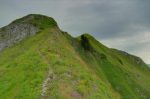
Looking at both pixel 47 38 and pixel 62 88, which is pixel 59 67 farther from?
pixel 47 38

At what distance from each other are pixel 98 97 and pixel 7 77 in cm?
2677

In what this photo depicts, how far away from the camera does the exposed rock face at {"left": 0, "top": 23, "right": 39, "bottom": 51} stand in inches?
5856

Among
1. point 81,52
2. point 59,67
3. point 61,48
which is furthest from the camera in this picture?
point 81,52

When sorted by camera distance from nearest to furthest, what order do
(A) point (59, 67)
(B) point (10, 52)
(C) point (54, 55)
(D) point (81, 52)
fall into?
(A) point (59, 67) → (C) point (54, 55) → (B) point (10, 52) → (D) point (81, 52)

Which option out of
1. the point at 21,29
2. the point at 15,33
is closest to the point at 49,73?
the point at 15,33

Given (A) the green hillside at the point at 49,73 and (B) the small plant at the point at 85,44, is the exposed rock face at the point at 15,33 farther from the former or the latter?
(B) the small plant at the point at 85,44

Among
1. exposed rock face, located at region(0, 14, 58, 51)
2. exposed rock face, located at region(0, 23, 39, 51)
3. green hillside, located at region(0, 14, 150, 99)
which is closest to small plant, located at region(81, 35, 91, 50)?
green hillside, located at region(0, 14, 150, 99)

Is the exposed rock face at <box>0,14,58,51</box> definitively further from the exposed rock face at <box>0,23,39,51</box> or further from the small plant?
the small plant

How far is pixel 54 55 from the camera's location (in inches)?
4454

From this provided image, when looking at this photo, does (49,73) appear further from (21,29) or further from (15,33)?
(21,29)

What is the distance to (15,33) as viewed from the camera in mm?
151625

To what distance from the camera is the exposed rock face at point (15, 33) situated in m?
149

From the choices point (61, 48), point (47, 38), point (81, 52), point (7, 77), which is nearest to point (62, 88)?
point (7, 77)

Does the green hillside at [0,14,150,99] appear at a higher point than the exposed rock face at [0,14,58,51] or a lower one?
lower
